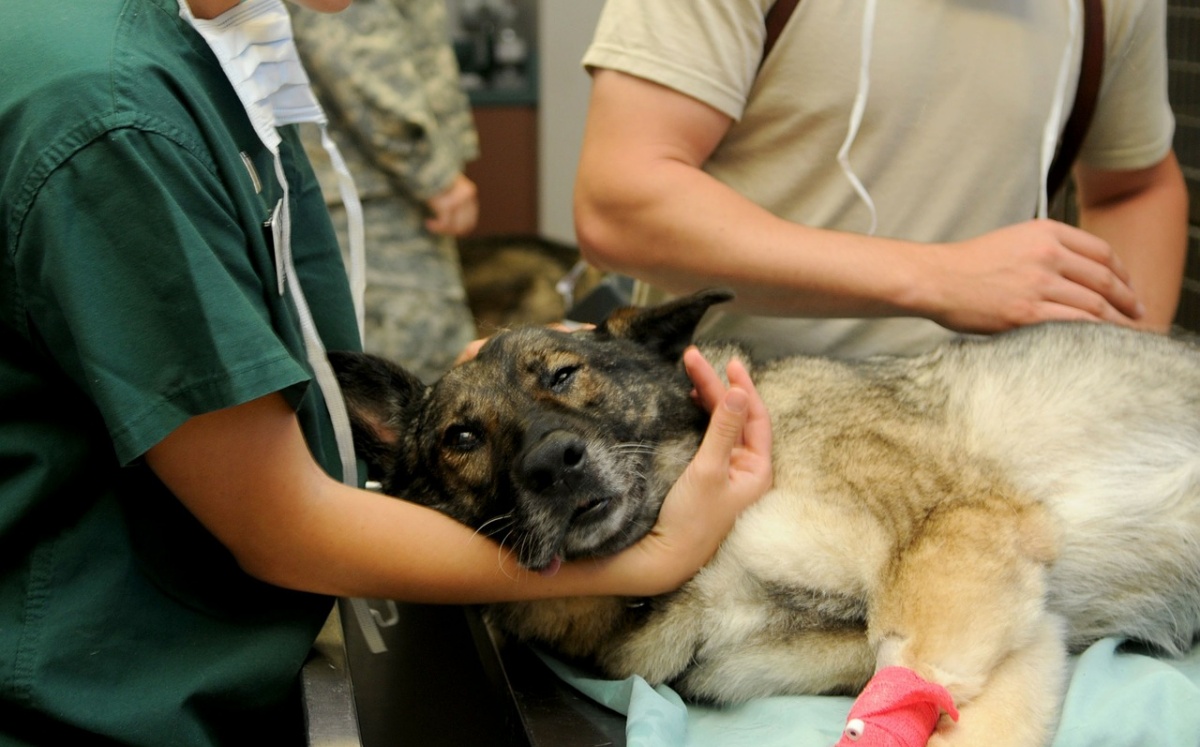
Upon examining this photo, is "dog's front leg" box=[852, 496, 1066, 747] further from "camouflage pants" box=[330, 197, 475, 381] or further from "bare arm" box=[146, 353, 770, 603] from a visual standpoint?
"camouflage pants" box=[330, 197, 475, 381]

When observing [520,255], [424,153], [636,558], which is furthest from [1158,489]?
[520,255]

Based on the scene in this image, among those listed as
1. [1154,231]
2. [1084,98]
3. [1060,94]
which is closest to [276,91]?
[1060,94]

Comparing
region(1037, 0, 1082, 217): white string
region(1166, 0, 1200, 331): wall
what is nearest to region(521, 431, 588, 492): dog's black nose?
region(1037, 0, 1082, 217): white string

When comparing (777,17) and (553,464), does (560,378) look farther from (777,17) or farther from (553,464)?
(777,17)

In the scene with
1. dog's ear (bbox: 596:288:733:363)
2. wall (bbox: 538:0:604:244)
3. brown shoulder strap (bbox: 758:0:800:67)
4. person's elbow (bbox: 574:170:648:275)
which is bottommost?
wall (bbox: 538:0:604:244)

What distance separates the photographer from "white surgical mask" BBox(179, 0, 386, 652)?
4.25ft

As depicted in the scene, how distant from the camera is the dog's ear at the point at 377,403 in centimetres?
170

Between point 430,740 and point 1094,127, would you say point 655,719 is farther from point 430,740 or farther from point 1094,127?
point 1094,127

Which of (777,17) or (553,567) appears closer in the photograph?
(553,567)

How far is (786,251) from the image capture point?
174 cm

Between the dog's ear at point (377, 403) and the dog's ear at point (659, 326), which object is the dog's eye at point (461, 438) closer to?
the dog's ear at point (377, 403)

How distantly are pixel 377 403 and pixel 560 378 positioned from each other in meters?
0.32

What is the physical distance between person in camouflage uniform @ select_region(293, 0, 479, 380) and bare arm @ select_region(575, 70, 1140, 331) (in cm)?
166

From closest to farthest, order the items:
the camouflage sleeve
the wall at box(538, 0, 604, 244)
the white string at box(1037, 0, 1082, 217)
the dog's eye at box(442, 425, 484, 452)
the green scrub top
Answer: the green scrub top, the dog's eye at box(442, 425, 484, 452), the white string at box(1037, 0, 1082, 217), the camouflage sleeve, the wall at box(538, 0, 604, 244)
